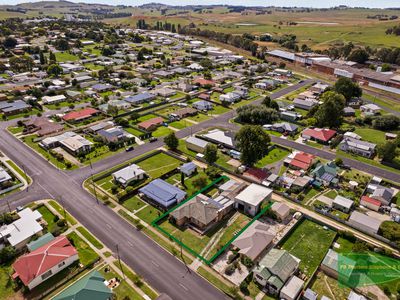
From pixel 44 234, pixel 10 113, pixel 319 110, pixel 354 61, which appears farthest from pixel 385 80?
pixel 10 113

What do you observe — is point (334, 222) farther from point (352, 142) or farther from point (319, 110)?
point (319, 110)

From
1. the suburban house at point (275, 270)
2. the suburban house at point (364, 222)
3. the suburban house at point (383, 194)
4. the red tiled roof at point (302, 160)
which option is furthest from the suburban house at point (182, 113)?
the suburban house at point (275, 270)

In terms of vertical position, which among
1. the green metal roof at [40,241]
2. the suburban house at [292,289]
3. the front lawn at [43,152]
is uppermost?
the suburban house at [292,289]

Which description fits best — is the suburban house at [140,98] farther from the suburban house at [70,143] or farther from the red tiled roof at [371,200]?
the red tiled roof at [371,200]

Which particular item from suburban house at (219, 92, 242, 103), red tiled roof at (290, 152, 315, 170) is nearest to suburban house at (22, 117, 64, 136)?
suburban house at (219, 92, 242, 103)

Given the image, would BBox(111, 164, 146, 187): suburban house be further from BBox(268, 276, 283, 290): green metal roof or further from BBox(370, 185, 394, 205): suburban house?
BBox(370, 185, 394, 205): suburban house
